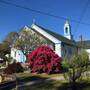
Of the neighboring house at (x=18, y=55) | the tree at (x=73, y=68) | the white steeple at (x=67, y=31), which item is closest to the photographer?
the tree at (x=73, y=68)

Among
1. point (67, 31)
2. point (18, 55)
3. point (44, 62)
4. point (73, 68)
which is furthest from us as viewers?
point (67, 31)

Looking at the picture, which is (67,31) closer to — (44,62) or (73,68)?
(44,62)

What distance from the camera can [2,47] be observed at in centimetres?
6475

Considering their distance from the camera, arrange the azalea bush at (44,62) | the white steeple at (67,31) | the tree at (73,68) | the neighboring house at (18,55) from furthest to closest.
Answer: the white steeple at (67,31), the neighboring house at (18,55), the azalea bush at (44,62), the tree at (73,68)

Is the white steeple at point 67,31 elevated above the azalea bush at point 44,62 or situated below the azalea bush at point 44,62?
above

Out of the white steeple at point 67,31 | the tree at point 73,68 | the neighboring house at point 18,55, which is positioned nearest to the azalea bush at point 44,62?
the tree at point 73,68

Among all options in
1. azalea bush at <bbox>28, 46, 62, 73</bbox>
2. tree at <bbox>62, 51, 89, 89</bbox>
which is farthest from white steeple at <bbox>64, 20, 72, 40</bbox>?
tree at <bbox>62, 51, 89, 89</bbox>

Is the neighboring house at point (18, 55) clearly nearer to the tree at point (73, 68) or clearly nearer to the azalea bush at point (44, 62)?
the azalea bush at point (44, 62)

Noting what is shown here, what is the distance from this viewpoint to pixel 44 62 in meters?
34.0

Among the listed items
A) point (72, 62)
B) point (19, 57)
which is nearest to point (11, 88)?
point (72, 62)

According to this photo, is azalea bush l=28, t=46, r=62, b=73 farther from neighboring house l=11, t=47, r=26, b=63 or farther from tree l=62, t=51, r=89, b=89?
neighboring house l=11, t=47, r=26, b=63

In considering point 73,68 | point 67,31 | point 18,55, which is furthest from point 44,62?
point 67,31

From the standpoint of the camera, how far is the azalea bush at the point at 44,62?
1318 inches

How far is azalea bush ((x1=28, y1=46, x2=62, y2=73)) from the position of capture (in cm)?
3347
